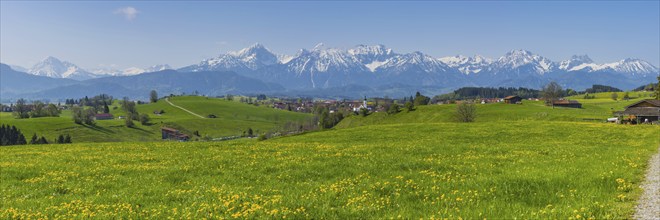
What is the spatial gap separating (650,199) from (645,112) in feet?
340

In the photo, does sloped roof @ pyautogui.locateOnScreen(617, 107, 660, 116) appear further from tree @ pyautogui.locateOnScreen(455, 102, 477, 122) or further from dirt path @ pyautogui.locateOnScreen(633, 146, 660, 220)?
dirt path @ pyautogui.locateOnScreen(633, 146, 660, 220)

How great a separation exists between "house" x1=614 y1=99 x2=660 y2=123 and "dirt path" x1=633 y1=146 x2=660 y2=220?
9321 cm

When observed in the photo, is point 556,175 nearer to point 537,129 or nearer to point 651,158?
point 651,158

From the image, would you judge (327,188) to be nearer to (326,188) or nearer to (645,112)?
(326,188)

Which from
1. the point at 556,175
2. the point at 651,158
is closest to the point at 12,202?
the point at 556,175

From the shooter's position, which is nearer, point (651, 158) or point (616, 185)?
point (616, 185)

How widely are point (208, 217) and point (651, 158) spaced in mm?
24504

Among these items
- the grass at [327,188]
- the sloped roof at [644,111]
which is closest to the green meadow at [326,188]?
the grass at [327,188]

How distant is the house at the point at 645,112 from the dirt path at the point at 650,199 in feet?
306

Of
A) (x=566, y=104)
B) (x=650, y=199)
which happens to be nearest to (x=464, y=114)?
(x=566, y=104)

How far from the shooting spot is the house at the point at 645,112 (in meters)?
91.9

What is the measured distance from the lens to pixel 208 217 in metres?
10.9

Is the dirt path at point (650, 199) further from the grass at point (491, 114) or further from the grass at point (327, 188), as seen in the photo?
the grass at point (491, 114)

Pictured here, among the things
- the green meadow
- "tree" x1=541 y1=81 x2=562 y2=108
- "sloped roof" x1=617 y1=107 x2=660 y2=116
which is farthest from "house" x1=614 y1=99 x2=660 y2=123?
the green meadow
